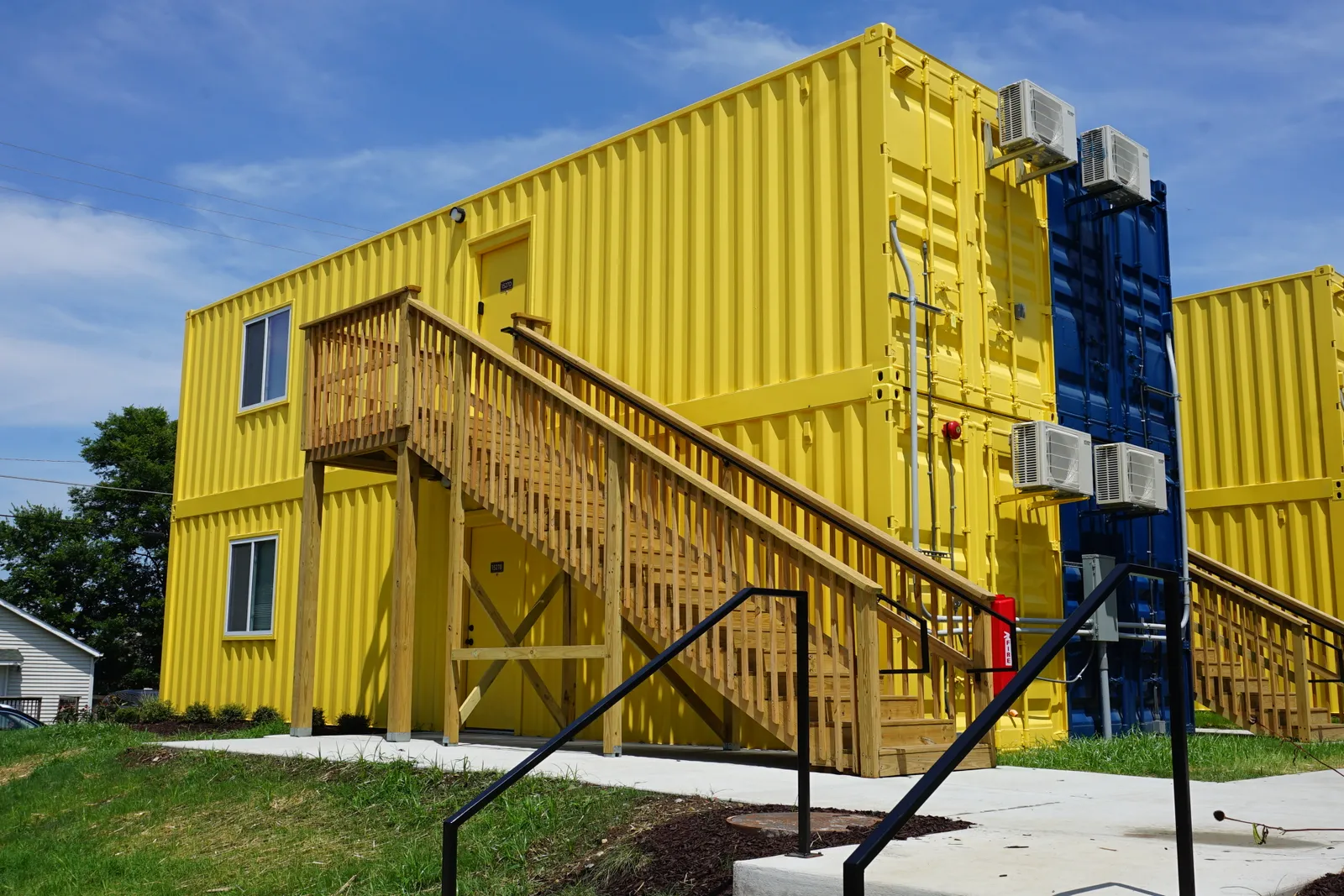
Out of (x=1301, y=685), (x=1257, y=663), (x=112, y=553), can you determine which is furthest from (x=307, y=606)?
(x=112, y=553)

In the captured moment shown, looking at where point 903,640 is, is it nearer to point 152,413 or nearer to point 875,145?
Answer: point 875,145

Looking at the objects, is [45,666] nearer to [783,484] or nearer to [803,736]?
[783,484]

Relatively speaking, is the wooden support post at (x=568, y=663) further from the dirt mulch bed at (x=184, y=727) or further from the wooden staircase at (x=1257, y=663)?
the wooden staircase at (x=1257, y=663)

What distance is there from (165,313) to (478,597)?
8865mm

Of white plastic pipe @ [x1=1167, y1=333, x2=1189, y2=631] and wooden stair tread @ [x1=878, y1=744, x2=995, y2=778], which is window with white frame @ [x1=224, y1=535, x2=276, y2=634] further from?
white plastic pipe @ [x1=1167, y1=333, x2=1189, y2=631]

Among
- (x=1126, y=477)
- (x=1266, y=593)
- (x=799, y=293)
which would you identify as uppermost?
(x=799, y=293)

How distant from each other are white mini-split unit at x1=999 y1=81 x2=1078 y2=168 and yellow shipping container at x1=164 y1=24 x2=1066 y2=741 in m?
0.32

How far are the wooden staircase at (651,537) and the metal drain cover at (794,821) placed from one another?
1751 mm

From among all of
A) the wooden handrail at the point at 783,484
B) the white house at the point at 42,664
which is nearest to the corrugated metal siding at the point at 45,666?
the white house at the point at 42,664

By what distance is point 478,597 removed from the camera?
35.9ft

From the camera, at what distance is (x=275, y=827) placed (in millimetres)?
6988

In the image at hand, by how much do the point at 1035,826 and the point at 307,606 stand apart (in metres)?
7.90

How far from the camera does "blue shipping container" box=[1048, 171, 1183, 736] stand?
10633 mm

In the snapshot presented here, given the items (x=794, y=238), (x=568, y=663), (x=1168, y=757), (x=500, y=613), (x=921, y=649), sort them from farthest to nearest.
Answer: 1. (x=500, y=613)
2. (x=568, y=663)
3. (x=794, y=238)
4. (x=921, y=649)
5. (x=1168, y=757)
